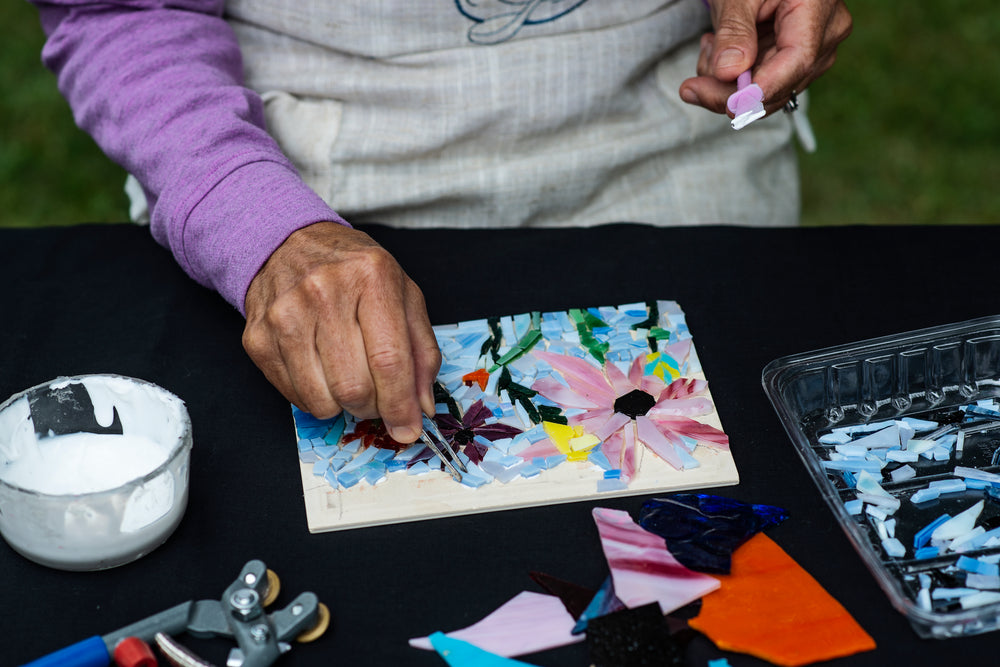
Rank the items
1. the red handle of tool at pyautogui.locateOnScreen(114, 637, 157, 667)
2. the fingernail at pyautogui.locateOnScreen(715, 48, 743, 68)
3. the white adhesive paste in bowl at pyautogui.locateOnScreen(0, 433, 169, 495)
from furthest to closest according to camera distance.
A: the fingernail at pyautogui.locateOnScreen(715, 48, 743, 68) < the white adhesive paste in bowl at pyautogui.locateOnScreen(0, 433, 169, 495) < the red handle of tool at pyautogui.locateOnScreen(114, 637, 157, 667)

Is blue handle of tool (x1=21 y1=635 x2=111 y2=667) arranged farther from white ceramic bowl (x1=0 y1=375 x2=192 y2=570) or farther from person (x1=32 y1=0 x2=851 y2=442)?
person (x1=32 y1=0 x2=851 y2=442)

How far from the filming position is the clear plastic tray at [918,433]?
2.60 feet

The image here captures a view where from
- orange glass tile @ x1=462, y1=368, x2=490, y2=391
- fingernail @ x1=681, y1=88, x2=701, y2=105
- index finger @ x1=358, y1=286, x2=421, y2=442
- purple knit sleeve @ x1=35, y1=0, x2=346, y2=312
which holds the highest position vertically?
fingernail @ x1=681, y1=88, x2=701, y2=105

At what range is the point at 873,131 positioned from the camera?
2.97 metres

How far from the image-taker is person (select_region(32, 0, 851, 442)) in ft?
3.25

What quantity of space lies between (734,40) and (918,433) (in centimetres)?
46

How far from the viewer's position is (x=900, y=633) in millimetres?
773


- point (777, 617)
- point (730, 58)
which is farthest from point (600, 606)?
point (730, 58)

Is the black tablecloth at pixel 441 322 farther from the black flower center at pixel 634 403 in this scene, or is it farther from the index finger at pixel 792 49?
the index finger at pixel 792 49

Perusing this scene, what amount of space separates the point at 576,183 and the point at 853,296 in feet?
1.30

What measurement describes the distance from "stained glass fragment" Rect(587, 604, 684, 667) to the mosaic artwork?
14cm

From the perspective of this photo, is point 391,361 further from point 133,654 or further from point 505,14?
point 505,14

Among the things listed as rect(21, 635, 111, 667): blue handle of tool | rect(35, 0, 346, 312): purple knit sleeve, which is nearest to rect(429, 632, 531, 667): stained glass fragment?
rect(21, 635, 111, 667): blue handle of tool

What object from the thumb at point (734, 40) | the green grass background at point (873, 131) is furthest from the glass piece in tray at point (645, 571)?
the green grass background at point (873, 131)
